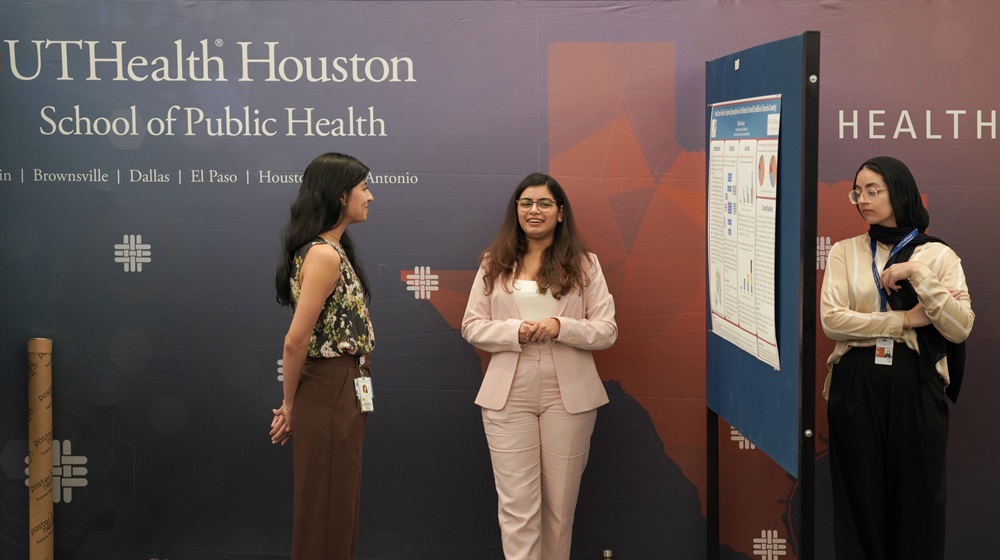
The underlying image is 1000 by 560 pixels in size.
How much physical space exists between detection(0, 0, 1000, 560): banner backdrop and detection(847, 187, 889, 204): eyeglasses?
60 cm

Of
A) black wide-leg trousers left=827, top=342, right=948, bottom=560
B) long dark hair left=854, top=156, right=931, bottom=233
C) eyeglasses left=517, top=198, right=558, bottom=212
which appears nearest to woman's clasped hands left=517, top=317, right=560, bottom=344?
eyeglasses left=517, top=198, right=558, bottom=212

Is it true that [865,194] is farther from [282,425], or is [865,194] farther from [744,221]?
[282,425]

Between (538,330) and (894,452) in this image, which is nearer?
(894,452)

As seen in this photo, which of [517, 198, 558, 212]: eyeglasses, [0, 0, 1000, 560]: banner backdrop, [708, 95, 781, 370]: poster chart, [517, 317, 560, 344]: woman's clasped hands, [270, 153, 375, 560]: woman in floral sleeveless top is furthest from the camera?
[0, 0, 1000, 560]: banner backdrop

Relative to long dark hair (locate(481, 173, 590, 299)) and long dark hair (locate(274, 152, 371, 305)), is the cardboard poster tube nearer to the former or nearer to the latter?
long dark hair (locate(274, 152, 371, 305))

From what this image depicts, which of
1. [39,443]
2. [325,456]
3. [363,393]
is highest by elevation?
[363,393]

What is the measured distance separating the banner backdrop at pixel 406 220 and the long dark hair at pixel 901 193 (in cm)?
63

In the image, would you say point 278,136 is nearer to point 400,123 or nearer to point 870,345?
point 400,123

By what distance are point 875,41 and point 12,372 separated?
A: 153 inches

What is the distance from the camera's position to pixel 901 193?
3.40 metres

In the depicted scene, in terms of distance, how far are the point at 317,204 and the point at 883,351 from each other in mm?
1985

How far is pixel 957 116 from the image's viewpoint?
159 inches

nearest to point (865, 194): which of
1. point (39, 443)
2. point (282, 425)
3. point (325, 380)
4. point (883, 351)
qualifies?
point (883, 351)

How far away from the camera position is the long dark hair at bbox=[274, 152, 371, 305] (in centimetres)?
317
